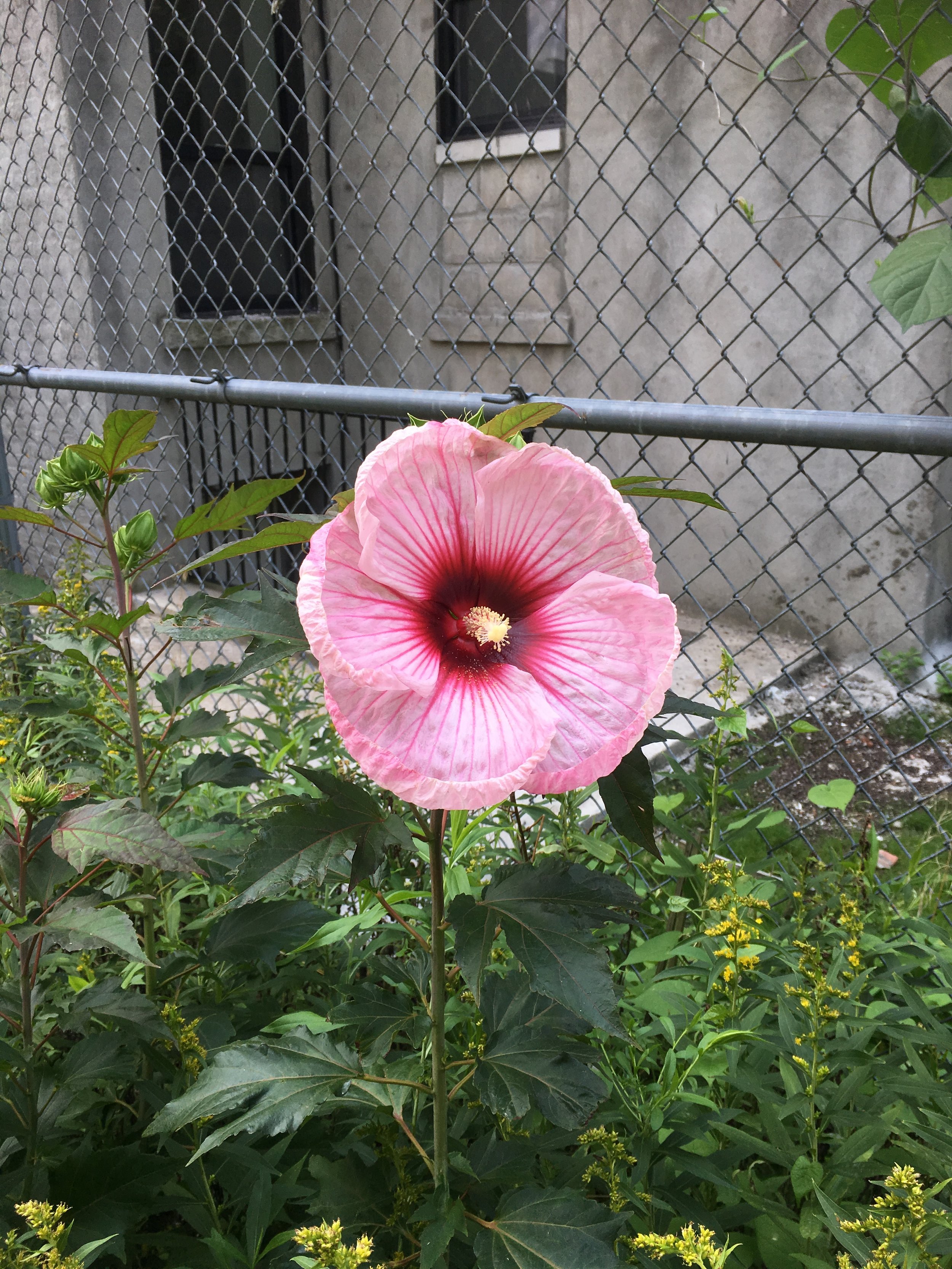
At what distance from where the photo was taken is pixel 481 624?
783 mm

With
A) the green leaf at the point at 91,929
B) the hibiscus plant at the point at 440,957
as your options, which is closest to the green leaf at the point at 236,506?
the hibiscus plant at the point at 440,957

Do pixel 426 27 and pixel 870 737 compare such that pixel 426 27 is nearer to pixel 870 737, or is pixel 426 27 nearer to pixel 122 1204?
pixel 870 737

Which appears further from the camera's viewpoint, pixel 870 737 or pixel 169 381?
pixel 870 737

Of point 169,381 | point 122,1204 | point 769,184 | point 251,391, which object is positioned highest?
point 769,184

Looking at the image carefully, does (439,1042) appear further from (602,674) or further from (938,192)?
(938,192)

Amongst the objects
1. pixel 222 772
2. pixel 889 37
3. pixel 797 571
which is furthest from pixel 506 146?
pixel 222 772

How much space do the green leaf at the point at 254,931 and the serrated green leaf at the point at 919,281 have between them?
1.28m

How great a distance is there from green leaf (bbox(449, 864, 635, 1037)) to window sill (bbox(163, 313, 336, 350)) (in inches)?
147

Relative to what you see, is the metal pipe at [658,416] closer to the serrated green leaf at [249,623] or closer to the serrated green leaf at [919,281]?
the serrated green leaf at [919,281]

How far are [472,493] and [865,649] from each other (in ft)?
13.5

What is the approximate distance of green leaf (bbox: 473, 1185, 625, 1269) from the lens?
0.83 m

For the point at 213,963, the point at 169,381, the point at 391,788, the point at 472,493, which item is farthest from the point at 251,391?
the point at 391,788

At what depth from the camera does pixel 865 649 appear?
4.41 metres

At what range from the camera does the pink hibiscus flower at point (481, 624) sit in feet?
2.25
